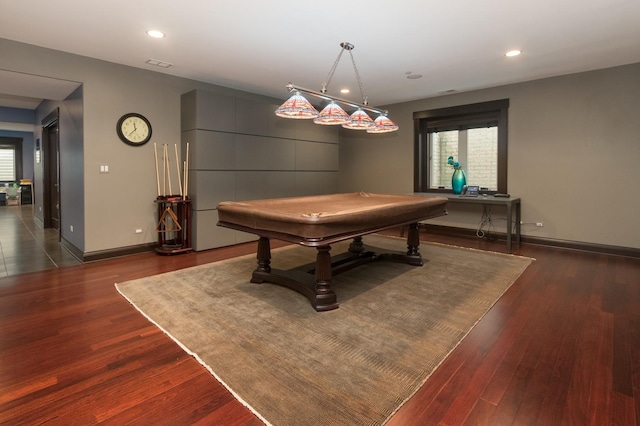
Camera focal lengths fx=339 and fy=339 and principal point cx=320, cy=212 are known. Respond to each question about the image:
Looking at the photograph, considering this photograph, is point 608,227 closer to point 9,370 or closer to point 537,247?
point 537,247

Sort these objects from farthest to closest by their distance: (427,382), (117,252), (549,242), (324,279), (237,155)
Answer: (237,155) → (549,242) → (117,252) → (324,279) → (427,382)

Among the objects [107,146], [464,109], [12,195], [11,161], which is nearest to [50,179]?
[107,146]

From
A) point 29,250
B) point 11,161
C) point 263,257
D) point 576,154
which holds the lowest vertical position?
point 29,250

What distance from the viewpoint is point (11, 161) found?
12.0 metres

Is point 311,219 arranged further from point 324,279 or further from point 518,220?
point 518,220

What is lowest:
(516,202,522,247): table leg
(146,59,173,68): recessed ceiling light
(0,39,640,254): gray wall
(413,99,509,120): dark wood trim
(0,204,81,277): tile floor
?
(0,204,81,277): tile floor

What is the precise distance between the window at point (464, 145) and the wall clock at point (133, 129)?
4.78 metres

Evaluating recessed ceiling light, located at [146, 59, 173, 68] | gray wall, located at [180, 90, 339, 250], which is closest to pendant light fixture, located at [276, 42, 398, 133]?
gray wall, located at [180, 90, 339, 250]

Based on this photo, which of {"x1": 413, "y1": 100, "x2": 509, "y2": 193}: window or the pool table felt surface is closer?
the pool table felt surface

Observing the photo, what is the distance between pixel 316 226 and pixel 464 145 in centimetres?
486

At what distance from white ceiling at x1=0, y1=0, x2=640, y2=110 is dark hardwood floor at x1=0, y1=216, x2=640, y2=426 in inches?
101

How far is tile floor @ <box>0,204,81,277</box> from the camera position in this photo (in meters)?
4.13

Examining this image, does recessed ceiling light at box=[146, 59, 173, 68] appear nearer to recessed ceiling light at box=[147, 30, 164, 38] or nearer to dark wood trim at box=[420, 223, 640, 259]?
recessed ceiling light at box=[147, 30, 164, 38]

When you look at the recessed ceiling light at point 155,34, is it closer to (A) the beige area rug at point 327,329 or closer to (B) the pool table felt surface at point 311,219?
(B) the pool table felt surface at point 311,219
